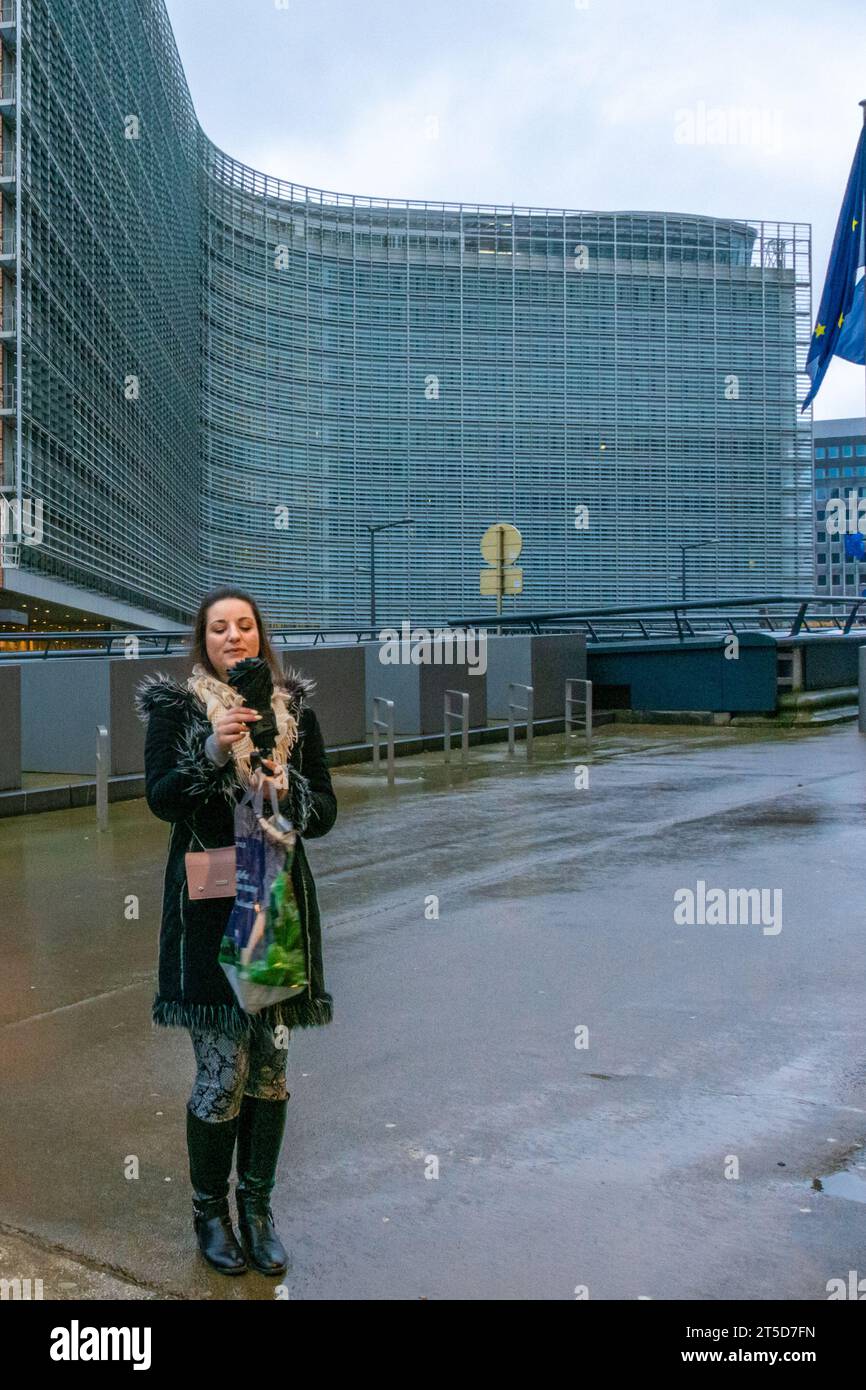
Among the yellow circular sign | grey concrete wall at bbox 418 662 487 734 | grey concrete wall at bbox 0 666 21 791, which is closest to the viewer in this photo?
grey concrete wall at bbox 0 666 21 791

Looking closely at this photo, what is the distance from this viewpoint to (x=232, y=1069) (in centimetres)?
342

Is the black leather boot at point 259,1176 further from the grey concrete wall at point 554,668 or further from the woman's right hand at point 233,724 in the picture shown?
the grey concrete wall at point 554,668

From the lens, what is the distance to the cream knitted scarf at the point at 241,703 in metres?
3.31

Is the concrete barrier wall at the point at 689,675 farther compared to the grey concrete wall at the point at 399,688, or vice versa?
the concrete barrier wall at the point at 689,675

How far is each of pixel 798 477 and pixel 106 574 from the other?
205 ft

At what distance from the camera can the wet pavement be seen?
3.39 m

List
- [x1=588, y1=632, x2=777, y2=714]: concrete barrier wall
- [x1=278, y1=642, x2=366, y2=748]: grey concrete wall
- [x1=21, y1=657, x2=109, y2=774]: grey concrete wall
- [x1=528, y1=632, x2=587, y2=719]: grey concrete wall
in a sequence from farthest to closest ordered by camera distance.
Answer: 1. [x1=588, y1=632, x2=777, y2=714]: concrete barrier wall
2. [x1=528, y1=632, x2=587, y2=719]: grey concrete wall
3. [x1=278, y1=642, x2=366, y2=748]: grey concrete wall
4. [x1=21, y1=657, x2=109, y2=774]: grey concrete wall

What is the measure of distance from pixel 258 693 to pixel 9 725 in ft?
30.0

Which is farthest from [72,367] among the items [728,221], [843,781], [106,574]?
[728,221]

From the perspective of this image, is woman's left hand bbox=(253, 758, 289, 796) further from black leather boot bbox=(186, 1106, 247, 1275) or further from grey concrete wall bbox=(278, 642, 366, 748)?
grey concrete wall bbox=(278, 642, 366, 748)

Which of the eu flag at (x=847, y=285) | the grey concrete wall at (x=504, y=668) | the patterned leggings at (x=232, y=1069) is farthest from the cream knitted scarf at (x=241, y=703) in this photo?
the grey concrete wall at (x=504, y=668)

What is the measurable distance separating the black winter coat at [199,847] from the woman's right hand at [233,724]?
0.15 metres

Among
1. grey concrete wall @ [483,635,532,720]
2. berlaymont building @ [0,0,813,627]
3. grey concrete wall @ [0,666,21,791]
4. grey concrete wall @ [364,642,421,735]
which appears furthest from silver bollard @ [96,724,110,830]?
berlaymont building @ [0,0,813,627]
